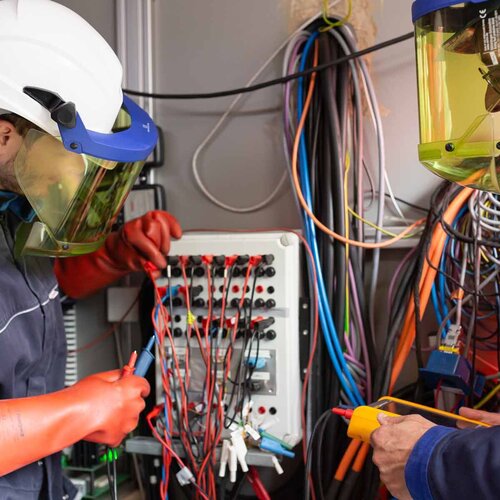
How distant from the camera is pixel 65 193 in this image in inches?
54.0

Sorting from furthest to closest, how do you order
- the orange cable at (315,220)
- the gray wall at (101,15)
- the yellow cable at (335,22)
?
the gray wall at (101,15) → the yellow cable at (335,22) → the orange cable at (315,220)

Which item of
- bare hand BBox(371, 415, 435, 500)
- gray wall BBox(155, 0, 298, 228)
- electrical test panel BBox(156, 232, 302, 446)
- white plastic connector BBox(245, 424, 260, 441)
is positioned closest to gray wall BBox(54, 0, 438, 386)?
gray wall BBox(155, 0, 298, 228)

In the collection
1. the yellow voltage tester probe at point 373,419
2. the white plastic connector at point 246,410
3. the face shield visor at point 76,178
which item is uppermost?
the face shield visor at point 76,178

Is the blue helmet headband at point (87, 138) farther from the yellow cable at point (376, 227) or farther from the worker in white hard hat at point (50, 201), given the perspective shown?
the yellow cable at point (376, 227)

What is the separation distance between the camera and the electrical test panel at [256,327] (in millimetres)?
1600

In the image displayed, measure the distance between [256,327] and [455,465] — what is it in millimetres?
677

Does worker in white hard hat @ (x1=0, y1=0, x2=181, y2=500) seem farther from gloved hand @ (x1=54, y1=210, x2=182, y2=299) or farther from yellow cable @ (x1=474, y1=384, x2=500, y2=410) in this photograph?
yellow cable @ (x1=474, y1=384, x2=500, y2=410)

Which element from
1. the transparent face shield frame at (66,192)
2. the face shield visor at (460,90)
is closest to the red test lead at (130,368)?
the transparent face shield frame at (66,192)

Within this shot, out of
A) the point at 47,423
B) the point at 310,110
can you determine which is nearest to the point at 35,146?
the point at 47,423

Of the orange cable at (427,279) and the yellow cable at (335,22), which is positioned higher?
the yellow cable at (335,22)

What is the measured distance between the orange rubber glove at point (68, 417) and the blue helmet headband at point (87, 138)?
0.52m

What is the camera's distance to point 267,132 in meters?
1.98

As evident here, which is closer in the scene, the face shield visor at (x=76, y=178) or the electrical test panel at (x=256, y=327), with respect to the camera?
the face shield visor at (x=76, y=178)

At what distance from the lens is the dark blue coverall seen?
1.38 metres
